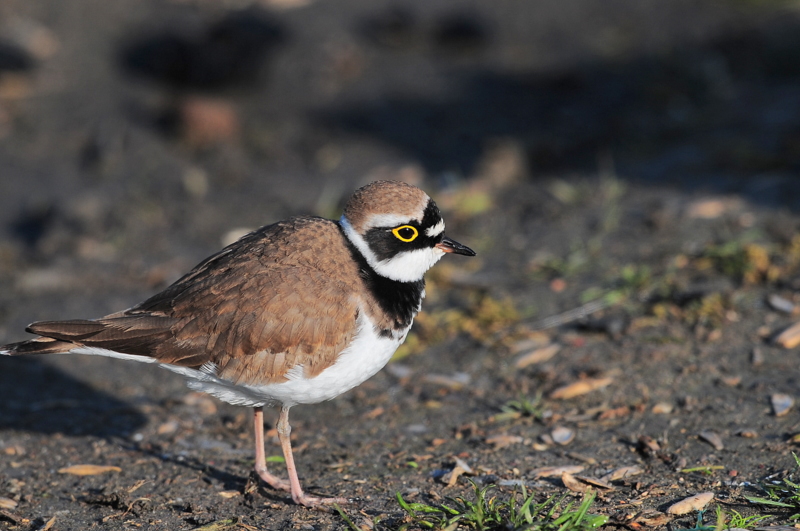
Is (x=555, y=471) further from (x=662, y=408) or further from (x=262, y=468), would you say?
(x=262, y=468)

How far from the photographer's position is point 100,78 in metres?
11.5

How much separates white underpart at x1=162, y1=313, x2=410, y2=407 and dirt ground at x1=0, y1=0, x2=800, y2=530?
0.63 meters

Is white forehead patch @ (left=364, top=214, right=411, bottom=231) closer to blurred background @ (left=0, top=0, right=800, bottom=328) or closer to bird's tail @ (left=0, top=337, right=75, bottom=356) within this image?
bird's tail @ (left=0, top=337, right=75, bottom=356)

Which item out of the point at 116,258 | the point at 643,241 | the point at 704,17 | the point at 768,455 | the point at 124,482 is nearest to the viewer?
the point at 768,455

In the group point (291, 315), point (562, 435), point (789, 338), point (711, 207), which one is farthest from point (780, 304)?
point (291, 315)

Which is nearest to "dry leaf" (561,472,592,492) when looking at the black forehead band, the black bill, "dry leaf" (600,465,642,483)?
"dry leaf" (600,465,642,483)

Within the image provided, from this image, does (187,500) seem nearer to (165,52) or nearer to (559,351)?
(559,351)

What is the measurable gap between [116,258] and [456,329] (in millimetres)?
3889

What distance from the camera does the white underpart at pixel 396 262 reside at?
4750mm

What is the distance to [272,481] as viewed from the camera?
15.9 feet

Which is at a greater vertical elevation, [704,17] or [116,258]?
A: [704,17]

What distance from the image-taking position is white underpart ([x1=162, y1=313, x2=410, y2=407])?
443 centimetres

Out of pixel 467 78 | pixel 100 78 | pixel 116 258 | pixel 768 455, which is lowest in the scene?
pixel 768 455

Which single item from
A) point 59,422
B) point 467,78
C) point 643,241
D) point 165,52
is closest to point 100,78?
point 165,52
